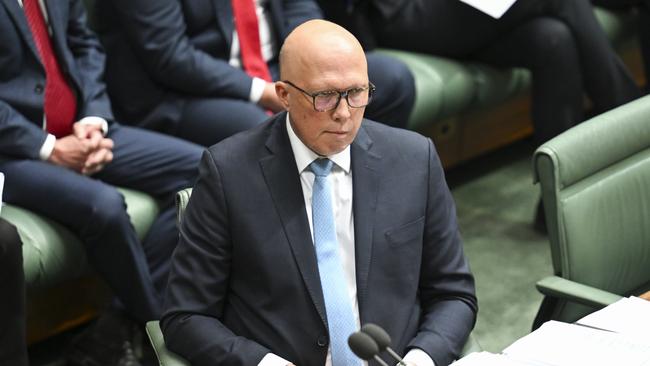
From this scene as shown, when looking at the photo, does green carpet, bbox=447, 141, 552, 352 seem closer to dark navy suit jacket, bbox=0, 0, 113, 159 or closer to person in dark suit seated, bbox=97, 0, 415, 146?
person in dark suit seated, bbox=97, 0, 415, 146

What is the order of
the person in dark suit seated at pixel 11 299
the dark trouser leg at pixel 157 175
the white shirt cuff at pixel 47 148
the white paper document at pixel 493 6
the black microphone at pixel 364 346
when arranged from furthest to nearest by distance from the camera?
the white paper document at pixel 493 6 < the dark trouser leg at pixel 157 175 < the white shirt cuff at pixel 47 148 < the person in dark suit seated at pixel 11 299 < the black microphone at pixel 364 346

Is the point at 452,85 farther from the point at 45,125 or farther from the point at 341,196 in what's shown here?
the point at 341,196

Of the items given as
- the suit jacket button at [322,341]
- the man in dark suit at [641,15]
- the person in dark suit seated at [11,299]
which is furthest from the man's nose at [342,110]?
the man in dark suit at [641,15]

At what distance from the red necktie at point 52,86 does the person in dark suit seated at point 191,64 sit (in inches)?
11.3

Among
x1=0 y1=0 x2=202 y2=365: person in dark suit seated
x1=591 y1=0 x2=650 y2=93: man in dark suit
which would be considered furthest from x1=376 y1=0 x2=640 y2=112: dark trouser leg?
x1=0 y1=0 x2=202 y2=365: person in dark suit seated

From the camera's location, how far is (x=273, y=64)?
3.48 meters

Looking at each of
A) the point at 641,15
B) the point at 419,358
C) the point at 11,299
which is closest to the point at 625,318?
the point at 419,358

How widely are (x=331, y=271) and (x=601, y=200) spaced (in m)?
0.64

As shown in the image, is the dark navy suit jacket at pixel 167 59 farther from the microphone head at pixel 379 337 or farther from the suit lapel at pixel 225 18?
the microphone head at pixel 379 337


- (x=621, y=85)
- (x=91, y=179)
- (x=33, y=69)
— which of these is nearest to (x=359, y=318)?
(x=91, y=179)

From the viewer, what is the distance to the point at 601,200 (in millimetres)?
2264

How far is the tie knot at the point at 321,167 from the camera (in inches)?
79.2

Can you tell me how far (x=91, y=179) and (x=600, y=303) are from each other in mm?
1422

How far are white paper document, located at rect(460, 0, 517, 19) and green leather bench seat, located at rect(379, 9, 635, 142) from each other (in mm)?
362
